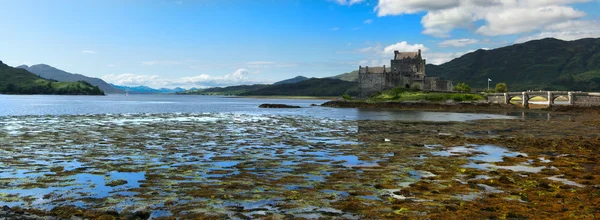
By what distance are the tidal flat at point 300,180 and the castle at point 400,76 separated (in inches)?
4196

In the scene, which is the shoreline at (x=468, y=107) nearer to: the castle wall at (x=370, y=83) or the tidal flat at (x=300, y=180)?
the castle wall at (x=370, y=83)

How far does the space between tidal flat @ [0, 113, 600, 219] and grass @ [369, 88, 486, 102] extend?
271 feet

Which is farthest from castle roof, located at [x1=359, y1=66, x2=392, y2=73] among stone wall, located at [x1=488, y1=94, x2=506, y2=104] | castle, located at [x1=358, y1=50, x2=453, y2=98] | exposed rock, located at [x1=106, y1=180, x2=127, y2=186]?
exposed rock, located at [x1=106, y1=180, x2=127, y2=186]

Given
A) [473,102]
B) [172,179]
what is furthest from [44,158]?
[473,102]

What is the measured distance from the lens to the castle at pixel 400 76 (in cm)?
13088

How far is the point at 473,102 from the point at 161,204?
336ft

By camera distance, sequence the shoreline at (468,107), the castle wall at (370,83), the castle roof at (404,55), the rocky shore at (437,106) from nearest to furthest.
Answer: the shoreline at (468,107) < the rocky shore at (437,106) < the castle roof at (404,55) < the castle wall at (370,83)

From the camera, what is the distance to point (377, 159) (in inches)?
808

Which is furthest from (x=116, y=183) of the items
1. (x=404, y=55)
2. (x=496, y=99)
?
(x=404, y=55)

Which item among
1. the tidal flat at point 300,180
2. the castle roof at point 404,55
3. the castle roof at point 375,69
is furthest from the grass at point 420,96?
the tidal flat at point 300,180

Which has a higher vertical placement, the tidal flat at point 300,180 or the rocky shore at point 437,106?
the tidal flat at point 300,180

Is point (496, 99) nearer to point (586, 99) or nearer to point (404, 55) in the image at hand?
point (586, 99)

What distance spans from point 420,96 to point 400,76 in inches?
883

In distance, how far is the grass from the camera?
106m
